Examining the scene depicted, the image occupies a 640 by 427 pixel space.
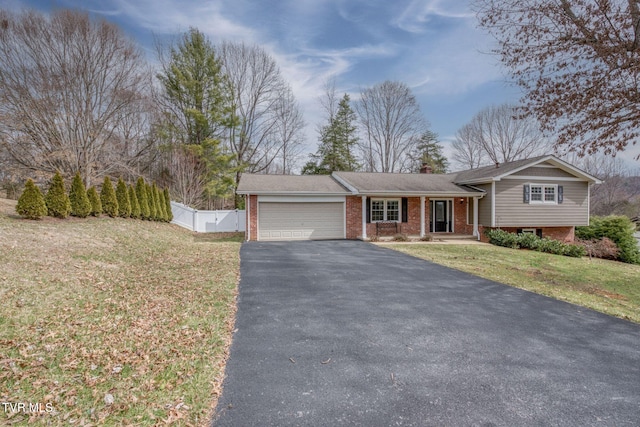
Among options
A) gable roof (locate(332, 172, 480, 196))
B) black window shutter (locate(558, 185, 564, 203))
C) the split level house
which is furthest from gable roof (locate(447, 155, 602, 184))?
black window shutter (locate(558, 185, 564, 203))

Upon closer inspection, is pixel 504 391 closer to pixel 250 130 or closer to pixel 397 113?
pixel 250 130

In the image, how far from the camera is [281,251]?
10914mm

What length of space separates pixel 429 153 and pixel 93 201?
27666 mm

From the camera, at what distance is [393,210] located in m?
16.0

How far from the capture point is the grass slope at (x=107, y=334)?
2525 millimetres

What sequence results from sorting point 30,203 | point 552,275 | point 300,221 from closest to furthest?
point 552,275 → point 30,203 → point 300,221

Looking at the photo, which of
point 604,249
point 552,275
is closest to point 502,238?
point 604,249

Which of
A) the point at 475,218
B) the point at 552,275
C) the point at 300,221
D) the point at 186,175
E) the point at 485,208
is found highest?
the point at 186,175

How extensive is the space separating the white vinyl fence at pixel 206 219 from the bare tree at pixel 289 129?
35.8 feet

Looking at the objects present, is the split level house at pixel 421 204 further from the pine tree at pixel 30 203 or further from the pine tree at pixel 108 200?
the pine tree at pixel 30 203

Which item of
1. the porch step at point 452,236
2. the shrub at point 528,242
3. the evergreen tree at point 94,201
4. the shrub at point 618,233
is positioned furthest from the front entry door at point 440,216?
the evergreen tree at point 94,201

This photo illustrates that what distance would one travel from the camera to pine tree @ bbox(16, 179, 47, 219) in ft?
31.2

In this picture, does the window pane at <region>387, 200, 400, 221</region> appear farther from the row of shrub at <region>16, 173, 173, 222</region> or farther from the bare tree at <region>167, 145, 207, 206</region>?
the bare tree at <region>167, 145, 207, 206</region>

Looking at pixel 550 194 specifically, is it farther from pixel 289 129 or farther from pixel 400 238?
pixel 289 129
